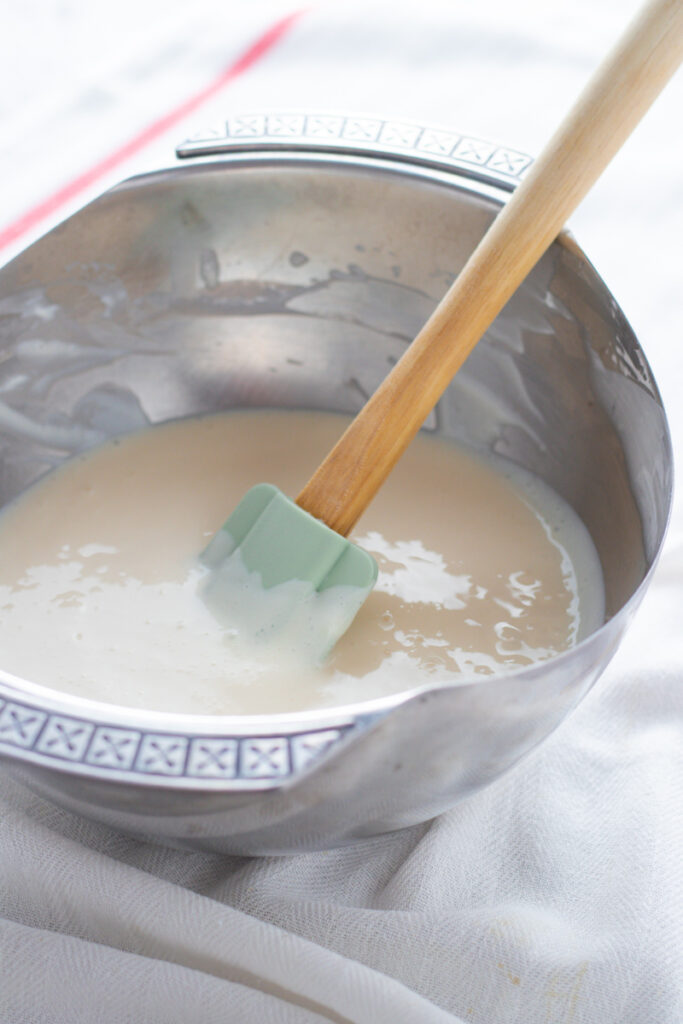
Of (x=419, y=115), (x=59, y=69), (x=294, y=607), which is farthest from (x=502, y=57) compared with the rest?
(x=294, y=607)

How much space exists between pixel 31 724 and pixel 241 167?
63 centimetres

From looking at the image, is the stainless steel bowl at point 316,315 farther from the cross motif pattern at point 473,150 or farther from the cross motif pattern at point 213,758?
the cross motif pattern at point 213,758

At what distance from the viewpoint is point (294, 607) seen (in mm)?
857

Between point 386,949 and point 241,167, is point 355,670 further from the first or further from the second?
point 241,167

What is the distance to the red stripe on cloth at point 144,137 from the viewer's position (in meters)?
1.28

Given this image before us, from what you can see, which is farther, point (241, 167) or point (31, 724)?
point (241, 167)

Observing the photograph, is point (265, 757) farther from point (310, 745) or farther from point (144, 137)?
point (144, 137)

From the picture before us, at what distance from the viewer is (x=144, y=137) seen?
1404 mm

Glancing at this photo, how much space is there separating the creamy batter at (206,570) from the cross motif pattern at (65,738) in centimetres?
23

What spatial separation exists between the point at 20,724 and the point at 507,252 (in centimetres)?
49

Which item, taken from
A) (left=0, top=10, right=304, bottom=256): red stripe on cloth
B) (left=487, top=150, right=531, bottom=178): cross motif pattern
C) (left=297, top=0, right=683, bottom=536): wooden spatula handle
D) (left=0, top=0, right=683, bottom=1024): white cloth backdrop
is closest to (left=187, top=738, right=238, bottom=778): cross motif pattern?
(left=0, top=0, right=683, bottom=1024): white cloth backdrop

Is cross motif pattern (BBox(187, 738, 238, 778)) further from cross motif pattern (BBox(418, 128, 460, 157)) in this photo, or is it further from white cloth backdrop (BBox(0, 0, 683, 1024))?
cross motif pattern (BBox(418, 128, 460, 157))

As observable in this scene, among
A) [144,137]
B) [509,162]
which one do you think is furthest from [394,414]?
[144,137]

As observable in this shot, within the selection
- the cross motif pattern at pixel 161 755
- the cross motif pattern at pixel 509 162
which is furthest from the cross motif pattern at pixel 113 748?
the cross motif pattern at pixel 509 162
